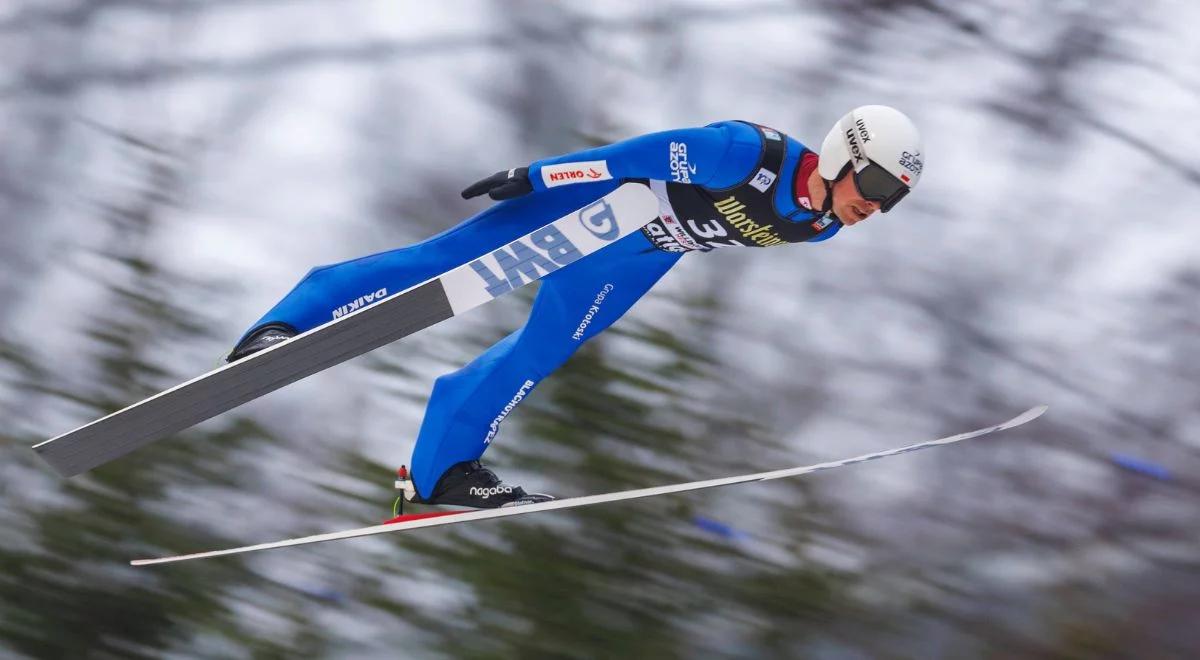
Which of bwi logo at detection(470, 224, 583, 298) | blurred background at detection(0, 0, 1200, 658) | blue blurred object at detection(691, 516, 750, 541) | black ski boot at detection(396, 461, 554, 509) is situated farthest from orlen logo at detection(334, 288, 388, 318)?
blue blurred object at detection(691, 516, 750, 541)

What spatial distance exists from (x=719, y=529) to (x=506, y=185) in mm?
2272

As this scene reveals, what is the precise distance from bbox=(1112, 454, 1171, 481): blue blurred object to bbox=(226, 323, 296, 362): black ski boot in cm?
394

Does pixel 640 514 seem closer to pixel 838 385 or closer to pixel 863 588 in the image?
pixel 863 588

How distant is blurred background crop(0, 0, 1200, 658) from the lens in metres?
5.54

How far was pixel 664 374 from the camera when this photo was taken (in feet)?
18.4

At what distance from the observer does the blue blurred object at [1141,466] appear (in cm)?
632

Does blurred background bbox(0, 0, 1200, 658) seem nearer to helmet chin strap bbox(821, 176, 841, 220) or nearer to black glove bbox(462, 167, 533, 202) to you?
black glove bbox(462, 167, 533, 202)

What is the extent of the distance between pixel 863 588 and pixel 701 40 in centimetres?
323

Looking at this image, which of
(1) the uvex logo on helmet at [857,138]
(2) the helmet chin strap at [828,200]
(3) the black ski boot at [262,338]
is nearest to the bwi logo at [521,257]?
(3) the black ski boot at [262,338]

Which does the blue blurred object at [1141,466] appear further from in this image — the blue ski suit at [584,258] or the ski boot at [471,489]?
the ski boot at [471,489]

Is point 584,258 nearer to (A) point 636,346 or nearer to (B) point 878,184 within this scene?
(B) point 878,184

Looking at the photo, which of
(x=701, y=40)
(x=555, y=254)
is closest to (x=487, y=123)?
(x=701, y=40)

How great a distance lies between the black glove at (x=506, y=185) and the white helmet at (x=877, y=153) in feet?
2.36

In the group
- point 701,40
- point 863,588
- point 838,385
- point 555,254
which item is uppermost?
point 701,40
